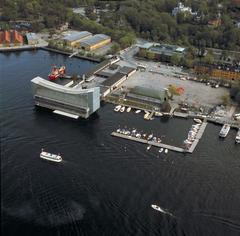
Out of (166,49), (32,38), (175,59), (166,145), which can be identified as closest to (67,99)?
(166,145)

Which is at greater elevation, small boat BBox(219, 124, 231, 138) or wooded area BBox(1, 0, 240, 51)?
small boat BBox(219, 124, 231, 138)

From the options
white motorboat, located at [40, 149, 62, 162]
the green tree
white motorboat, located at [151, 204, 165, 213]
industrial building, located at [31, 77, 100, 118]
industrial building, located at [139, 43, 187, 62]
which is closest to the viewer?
white motorboat, located at [151, 204, 165, 213]

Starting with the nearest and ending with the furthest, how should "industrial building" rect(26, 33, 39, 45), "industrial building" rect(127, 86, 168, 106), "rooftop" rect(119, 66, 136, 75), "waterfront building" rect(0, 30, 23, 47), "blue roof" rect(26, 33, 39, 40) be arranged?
"industrial building" rect(127, 86, 168, 106)
"rooftop" rect(119, 66, 136, 75)
"waterfront building" rect(0, 30, 23, 47)
"industrial building" rect(26, 33, 39, 45)
"blue roof" rect(26, 33, 39, 40)

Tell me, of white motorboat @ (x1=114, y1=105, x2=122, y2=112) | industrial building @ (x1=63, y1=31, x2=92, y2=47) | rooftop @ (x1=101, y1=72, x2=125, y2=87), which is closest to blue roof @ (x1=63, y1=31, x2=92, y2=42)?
industrial building @ (x1=63, y1=31, x2=92, y2=47)

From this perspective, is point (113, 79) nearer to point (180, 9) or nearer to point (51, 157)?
point (51, 157)

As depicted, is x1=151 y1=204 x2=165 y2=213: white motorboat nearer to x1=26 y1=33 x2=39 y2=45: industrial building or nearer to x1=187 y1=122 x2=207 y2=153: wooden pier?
x1=187 y1=122 x2=207 y2=153: wooden pier

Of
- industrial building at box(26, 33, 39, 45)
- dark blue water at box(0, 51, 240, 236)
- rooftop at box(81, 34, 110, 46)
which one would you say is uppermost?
dark blue water at box(0, 51, 240, 236)
